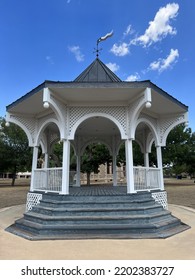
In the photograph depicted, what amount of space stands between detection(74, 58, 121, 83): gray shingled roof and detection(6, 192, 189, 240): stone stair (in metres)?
4.39

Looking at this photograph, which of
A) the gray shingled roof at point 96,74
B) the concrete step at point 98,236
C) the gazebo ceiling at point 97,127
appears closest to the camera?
the concrete step at point 98,236

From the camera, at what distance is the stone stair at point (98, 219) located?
5020 millimetres

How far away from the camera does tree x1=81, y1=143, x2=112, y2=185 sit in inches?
833

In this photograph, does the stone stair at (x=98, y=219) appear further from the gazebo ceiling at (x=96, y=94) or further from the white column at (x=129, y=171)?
the gazebo ceiling at (x=96, y=94)

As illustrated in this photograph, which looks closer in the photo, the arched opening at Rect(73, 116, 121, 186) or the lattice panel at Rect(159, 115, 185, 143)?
the lattice panel at Rect(159, 115, 185, 143)

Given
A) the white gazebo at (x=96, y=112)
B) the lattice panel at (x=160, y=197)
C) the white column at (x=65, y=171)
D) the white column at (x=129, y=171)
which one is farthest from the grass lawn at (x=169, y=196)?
the white column at (x=65, y=171)

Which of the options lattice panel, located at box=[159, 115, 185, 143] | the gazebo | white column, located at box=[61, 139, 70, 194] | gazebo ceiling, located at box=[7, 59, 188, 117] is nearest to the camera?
gazebo ceiling, located at box=[7, 59, 188, 117]

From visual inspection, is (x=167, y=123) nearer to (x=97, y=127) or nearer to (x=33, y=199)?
(x=97, y=127)

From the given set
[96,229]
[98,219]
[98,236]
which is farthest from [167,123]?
[98,236]

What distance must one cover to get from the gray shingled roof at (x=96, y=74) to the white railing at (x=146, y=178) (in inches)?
140

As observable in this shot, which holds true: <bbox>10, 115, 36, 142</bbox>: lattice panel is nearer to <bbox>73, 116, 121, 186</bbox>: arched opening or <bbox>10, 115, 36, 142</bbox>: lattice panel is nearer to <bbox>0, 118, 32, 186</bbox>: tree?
<bbox>73, 116, 121, 186</bbox>: arched opening

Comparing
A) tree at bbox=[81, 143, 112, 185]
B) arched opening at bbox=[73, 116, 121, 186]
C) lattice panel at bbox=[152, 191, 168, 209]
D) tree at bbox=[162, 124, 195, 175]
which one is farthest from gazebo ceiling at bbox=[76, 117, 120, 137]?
tree at bbox=[162, 124, 195, 175]
